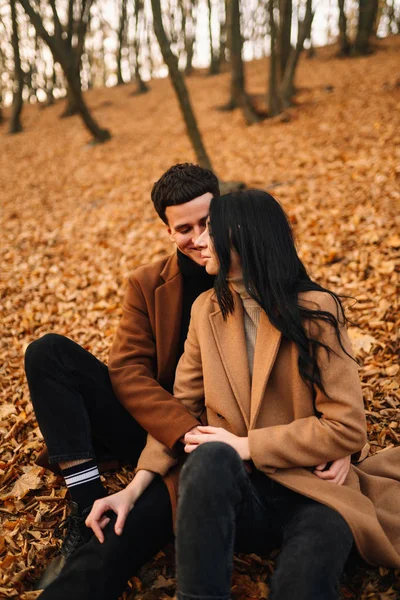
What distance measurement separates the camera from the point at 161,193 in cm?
286

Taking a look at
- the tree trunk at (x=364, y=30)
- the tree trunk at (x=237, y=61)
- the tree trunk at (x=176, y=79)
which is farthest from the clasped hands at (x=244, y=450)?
the tree trunk at (x=364, y=30)

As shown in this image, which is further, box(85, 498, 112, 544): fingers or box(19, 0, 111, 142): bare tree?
box(19, 0, 111, 142): bare tree

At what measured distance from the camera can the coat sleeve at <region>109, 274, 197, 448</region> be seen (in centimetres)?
244

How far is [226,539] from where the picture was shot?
182cm

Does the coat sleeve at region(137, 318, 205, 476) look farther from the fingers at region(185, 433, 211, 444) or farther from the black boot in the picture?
the black boot

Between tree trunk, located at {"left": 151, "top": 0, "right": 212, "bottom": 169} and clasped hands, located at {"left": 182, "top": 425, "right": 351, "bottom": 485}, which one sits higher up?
tree trunk, located at {"left": 151, "top": 0, "right": 212, "bottom": 169}

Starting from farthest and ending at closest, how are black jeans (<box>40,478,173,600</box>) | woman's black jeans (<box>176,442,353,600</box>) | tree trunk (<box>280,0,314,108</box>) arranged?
1. tree trunk (<box>280,0,314,108</box>)
2. black jeans (<box>40,478,173,600</box>)
3. woman's black jeans (<box>176,442,353,600</box>)

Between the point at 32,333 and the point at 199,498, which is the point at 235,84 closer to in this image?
the point at 32,333

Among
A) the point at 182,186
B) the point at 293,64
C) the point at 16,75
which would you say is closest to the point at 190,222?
the point at 182,186

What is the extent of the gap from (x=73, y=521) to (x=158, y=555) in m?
0.50

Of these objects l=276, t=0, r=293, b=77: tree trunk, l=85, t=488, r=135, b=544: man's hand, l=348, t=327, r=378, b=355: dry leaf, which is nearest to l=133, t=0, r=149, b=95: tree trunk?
l=276, t=0, r=293, b=77: tree trunk

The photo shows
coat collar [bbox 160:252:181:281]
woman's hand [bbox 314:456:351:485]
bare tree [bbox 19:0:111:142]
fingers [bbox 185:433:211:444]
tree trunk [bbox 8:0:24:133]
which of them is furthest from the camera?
tree trunk [bbox 8:0:24:133]

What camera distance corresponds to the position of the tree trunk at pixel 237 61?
371 inches

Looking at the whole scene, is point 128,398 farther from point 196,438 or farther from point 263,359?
point 263,359
